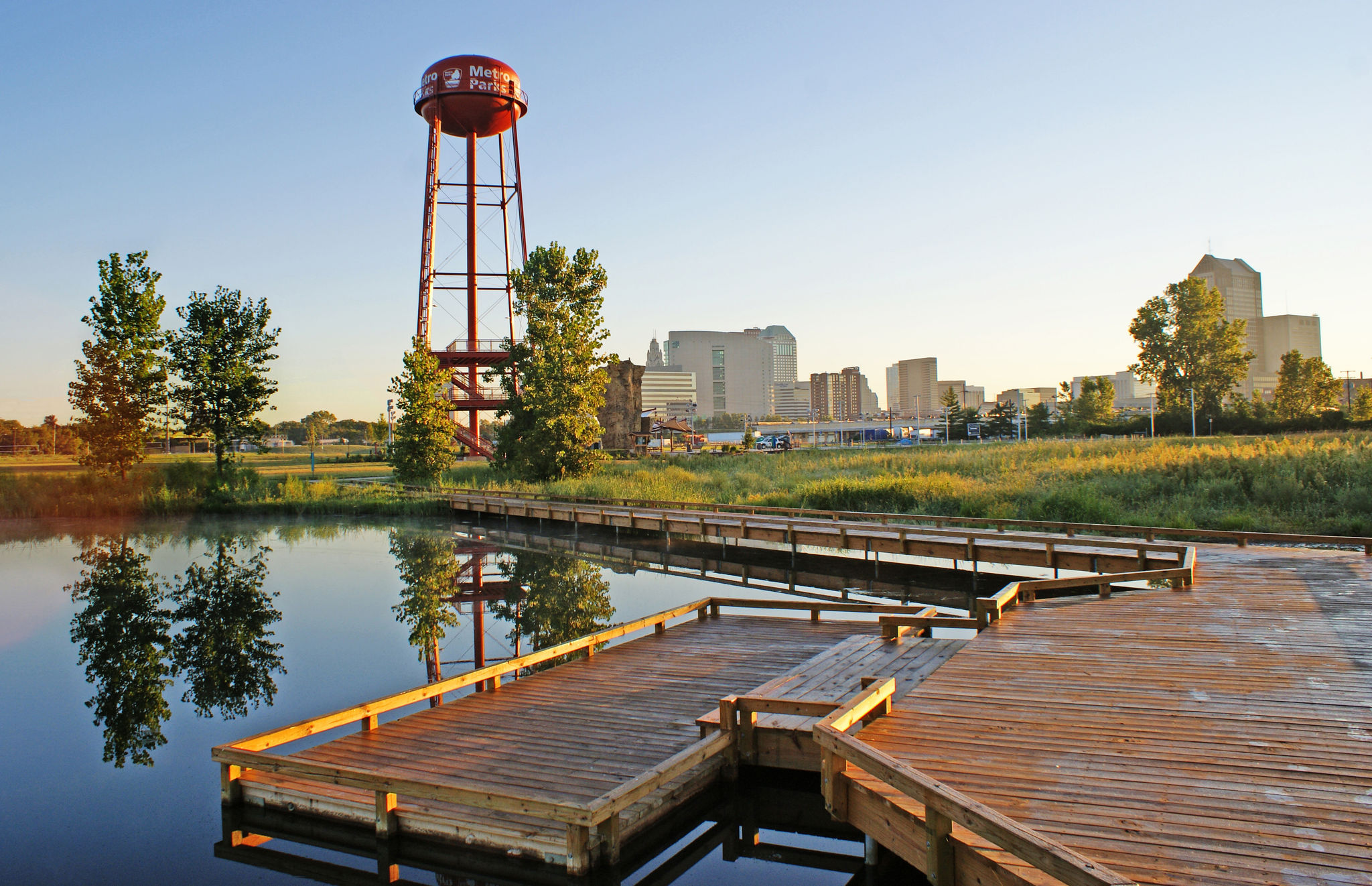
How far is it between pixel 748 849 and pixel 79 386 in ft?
120

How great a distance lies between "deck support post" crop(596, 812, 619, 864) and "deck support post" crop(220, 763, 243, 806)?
2.97 metres

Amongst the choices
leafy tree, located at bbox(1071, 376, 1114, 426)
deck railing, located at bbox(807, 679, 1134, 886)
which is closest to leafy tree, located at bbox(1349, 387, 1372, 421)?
leafy tree, located at bbox(1071, 376, 1114, 426)

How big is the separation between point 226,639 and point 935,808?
37.5ft

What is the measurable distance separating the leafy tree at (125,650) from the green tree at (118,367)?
50.6 feet

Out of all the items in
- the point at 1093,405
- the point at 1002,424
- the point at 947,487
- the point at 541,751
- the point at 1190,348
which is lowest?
the point at 541,751

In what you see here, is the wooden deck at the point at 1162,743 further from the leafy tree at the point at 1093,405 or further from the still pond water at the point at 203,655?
the leafy tree at the point at 1093,405

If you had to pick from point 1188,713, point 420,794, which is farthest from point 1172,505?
point 420,794

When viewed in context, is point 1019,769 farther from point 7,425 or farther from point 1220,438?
point 7,425

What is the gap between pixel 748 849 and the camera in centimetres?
570

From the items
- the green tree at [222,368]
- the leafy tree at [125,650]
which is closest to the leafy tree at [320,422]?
the green tree at [222,368]

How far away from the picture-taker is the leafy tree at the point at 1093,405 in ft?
213

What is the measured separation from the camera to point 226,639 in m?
12.0

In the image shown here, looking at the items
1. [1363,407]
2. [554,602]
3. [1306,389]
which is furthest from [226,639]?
[1306,389]

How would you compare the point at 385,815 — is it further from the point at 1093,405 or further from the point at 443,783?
the point at 1093,405
